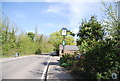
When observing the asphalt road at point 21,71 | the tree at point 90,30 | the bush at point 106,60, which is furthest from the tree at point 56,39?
the bush at point 106,60

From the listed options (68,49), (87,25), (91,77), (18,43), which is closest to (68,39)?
(68,49)

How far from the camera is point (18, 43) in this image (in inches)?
1607

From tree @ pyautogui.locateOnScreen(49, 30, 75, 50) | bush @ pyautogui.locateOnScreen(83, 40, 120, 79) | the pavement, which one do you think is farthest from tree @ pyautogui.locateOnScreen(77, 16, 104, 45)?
tree @ pyautogui.locateOnScreen(49, 30, 75, 50)

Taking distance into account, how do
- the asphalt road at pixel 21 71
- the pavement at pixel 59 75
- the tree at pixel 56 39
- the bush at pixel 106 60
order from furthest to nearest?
the tree at pixel 56 39 < the asphalt road at pixel 21 71 < the pavement at pixel 59 75 < the bush at pixel 106 60

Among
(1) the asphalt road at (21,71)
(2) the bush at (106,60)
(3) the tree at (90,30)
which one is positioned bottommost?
(1) the asphalt road at (21,71)

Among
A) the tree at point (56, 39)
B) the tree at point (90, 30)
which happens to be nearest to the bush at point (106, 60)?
the tree at point (90, 30)

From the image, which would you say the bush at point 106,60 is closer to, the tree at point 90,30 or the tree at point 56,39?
the tree at point 90,30

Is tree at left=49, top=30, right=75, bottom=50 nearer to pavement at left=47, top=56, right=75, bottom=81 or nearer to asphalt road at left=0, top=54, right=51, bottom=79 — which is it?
asphalt road at left=0, top=54, right=51, bottom=79

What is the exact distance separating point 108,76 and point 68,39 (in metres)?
54.4

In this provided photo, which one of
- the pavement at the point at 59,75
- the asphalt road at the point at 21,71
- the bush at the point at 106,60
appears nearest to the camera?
the bush at the point at 106,60

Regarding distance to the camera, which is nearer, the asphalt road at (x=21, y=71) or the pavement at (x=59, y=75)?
the pavement at (x=59, y=75)

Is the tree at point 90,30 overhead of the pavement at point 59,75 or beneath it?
overhead

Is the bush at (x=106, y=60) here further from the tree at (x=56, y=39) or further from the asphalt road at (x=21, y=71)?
the tree at (x=56, y=39)

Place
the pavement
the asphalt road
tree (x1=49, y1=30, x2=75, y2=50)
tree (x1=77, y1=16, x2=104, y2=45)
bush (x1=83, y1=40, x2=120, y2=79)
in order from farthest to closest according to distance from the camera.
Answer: tree (x1=49, y1=30, x2=75, y2=50)
tree (x1=77, y1=16, x2=104, y2=45)
the asphalt road
the pavement
bush (x1=83, y1=40, x2=120, y2=79)
